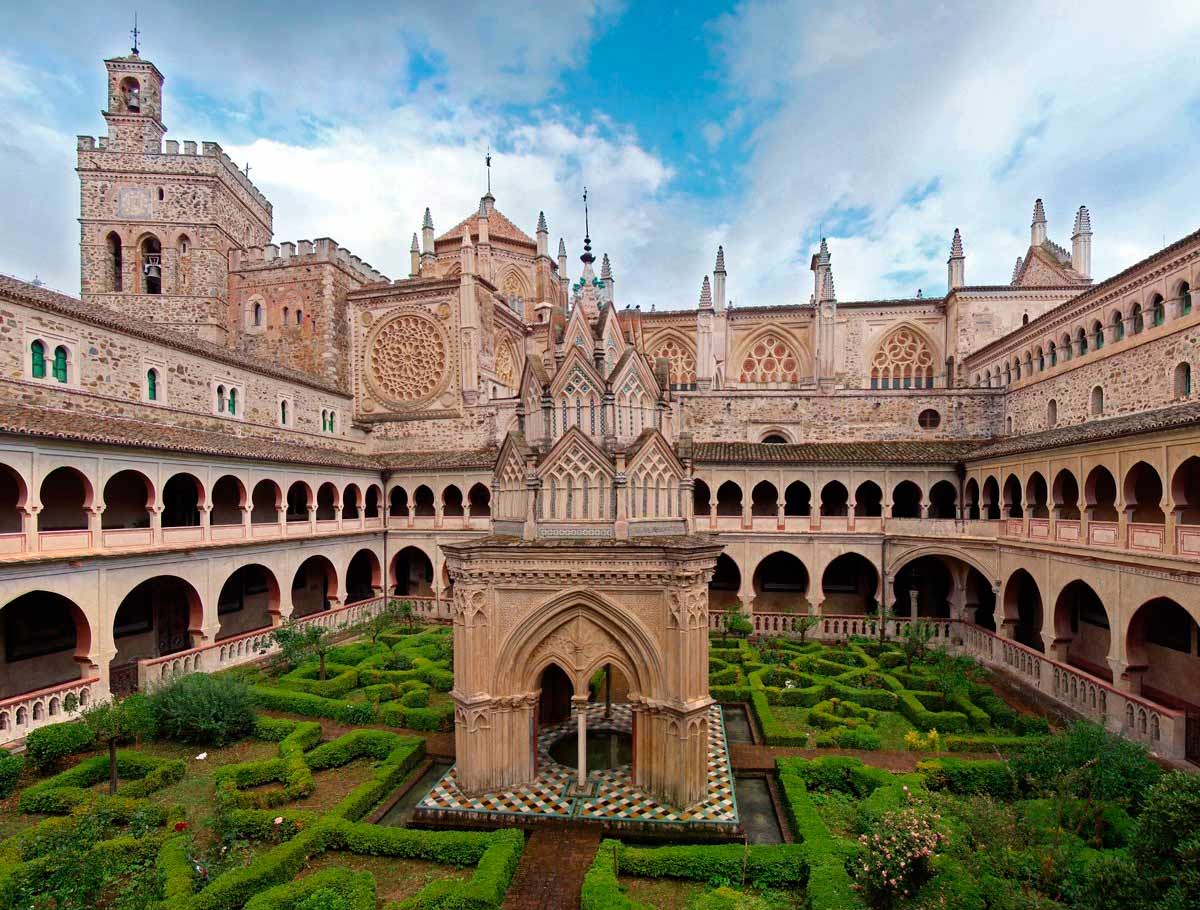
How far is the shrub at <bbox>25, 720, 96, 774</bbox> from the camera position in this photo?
13.3 m

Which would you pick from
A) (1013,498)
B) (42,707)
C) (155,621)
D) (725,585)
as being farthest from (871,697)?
(155,621)

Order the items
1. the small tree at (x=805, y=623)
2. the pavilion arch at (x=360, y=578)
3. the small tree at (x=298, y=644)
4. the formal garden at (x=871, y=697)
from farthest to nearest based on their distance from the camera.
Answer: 1. the pavilion arch at (x=360, y=578)
2. the small tree at (x=805, y=623)
3. the small tree at (x=298, y=644)
4. the formal garden at (x=871, y=697)

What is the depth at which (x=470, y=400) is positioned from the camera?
32688mm

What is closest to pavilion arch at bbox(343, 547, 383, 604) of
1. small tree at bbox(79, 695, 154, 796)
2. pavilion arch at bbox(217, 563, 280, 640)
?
pavilion arch at bbox(217, 563, 280, 640)

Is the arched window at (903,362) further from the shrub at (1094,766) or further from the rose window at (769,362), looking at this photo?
the shrub at (1094,766)

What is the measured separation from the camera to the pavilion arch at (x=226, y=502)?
84.8ft

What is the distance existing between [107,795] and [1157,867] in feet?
53.6

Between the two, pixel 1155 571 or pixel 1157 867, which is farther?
pixel 1155 571

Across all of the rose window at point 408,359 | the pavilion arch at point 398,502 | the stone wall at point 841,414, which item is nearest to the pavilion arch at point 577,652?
the stone wall at point 841,414

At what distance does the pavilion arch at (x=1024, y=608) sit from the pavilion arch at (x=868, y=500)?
6.63 m

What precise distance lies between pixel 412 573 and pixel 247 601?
8.24 m

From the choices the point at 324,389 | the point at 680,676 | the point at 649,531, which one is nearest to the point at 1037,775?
the point at 680,676

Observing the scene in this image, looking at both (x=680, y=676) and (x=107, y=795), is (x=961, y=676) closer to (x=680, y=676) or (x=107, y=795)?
(x=680, y=676)

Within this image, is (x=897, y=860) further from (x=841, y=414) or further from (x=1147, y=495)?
(x=841, y=414)
